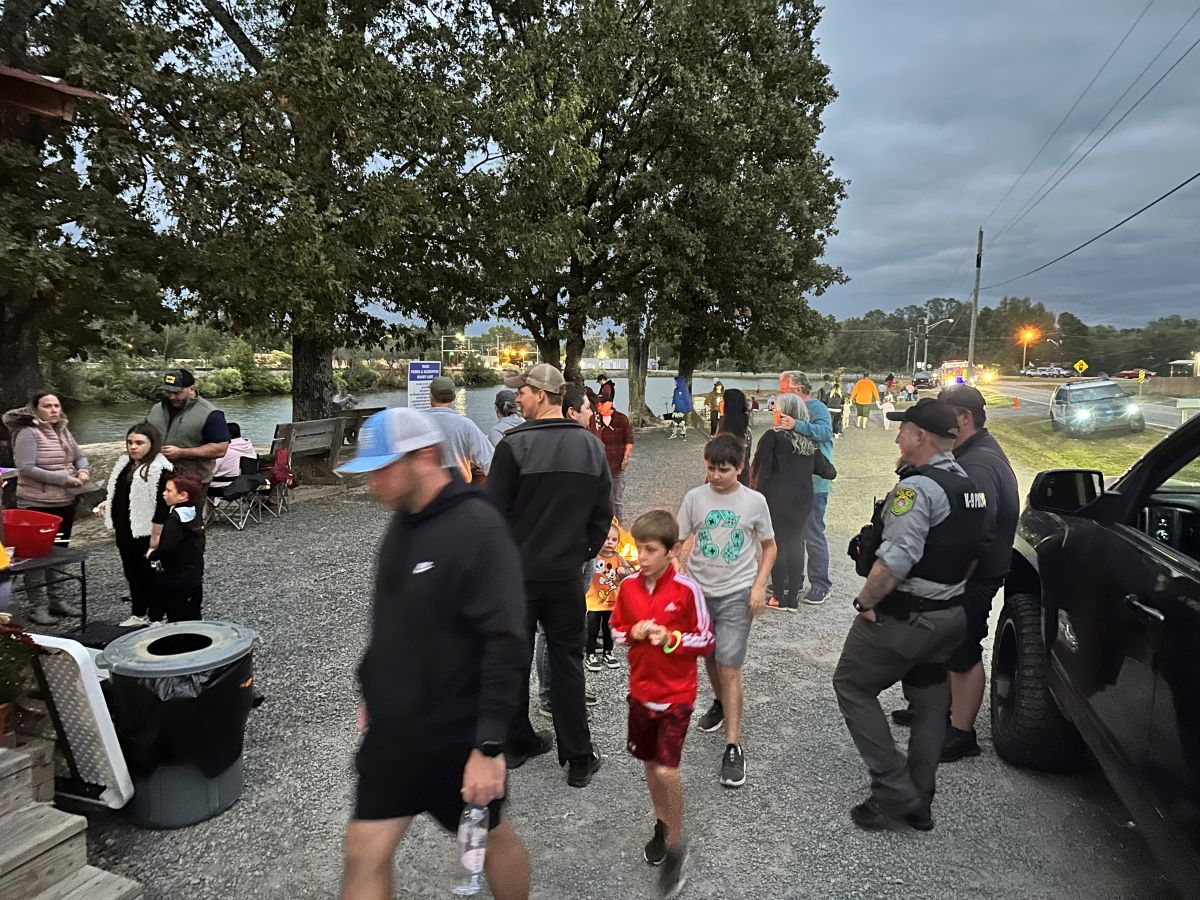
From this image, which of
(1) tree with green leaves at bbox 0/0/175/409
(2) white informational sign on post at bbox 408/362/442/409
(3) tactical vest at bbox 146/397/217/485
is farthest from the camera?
(2) white informational sign on post at bbox 408/362/442/409

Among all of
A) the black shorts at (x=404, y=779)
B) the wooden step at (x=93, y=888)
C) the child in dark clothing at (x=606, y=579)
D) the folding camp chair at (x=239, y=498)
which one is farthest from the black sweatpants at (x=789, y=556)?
the folding camp chair at (x=239, y=498)

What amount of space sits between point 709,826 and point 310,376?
1124 cm

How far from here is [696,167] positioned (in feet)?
60.3

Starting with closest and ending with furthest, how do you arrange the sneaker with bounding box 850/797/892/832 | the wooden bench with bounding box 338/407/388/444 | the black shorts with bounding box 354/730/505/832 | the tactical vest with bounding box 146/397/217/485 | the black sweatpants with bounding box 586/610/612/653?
the black shorts with bounding box 354/730/505/832 → the sneaker with bounding box 850/797/892/832 → the black sweatpants with bounding box 586/610/612/653 → the tactical vest with bounding box 146/397/217/485 → the wooden bench with bounding box 338/407/388/444

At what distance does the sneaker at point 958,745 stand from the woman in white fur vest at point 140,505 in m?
4.69

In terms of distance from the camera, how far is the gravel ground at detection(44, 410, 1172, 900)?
113 inches

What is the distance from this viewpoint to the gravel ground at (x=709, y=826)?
288 cm

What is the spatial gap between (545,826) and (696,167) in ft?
57.8

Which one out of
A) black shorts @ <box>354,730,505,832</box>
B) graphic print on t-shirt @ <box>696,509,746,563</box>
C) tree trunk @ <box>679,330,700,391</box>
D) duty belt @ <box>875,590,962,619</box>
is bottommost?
black shorts @ <box>354,730,505,832</box>

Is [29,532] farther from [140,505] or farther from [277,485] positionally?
Answer: [277,485]

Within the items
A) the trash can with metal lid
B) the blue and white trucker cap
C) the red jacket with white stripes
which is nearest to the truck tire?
the red jacket with white stripes

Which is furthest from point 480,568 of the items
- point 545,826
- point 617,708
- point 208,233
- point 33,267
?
point 208,233

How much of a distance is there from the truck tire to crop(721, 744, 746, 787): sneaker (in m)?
1.37

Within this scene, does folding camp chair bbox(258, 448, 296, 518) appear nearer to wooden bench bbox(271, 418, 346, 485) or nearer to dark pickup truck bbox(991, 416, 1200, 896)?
wooden bench bbox(271, 418, 346, 485)
